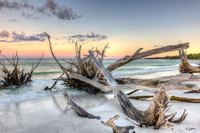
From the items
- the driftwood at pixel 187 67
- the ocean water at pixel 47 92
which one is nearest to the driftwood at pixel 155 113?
the ocean water at pixel 47 92

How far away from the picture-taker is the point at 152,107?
1655 mm

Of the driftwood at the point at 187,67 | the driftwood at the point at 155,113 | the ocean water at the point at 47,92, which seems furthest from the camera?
the driftwood at the point at 187,67

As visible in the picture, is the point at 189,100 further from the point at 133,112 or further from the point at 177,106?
the point at 133,112

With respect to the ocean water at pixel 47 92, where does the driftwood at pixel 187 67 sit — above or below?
above

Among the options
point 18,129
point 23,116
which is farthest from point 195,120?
point 23,116

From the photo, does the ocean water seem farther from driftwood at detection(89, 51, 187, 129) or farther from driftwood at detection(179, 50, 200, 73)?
driftwood at detection(179, 50, 200, 73)

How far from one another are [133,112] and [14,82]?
516 centimetres

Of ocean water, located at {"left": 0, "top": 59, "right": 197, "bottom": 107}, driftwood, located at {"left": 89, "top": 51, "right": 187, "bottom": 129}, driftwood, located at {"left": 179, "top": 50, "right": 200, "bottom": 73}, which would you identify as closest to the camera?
driftwood, located at {"left": 89, "top": 51, "right": 187, "bottom": 129}

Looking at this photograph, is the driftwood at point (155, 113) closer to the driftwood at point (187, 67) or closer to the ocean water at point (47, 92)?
the ocean water at point (47, 92)

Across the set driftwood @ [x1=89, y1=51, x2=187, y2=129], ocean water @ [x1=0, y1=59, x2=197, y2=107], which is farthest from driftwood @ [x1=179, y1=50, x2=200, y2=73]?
driftwood @ [x1=89, y1=51, x2=187, y2=129]

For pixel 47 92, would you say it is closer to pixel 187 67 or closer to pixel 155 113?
pixel 155 113

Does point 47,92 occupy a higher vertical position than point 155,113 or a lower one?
lower

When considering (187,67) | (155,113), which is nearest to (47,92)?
(155,113)

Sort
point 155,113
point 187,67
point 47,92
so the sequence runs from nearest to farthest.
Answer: point 155,113
point 47,92
point 187,67
